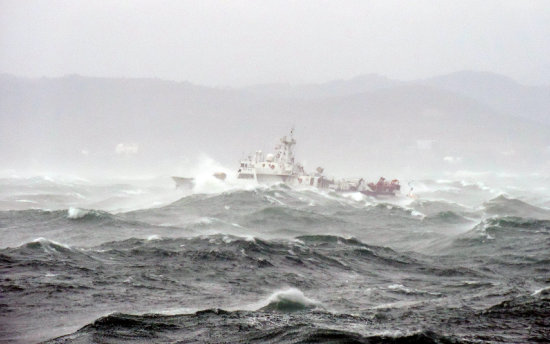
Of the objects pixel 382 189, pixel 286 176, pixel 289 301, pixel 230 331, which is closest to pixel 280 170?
pixel 286 176

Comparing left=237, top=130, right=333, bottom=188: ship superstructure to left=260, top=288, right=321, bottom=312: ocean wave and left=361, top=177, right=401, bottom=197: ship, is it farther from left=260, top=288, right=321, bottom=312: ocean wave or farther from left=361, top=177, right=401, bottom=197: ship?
left=260, top=288, right=321, bottom=312: ocean wave

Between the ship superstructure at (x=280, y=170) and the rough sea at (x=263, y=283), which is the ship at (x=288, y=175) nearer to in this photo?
the ship superstructure at (x=280, y=170)

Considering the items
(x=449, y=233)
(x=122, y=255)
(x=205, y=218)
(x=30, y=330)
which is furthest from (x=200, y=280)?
(x=449, y=233)

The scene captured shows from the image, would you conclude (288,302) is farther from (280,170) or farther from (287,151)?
(287,151)

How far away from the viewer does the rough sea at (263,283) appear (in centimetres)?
1154

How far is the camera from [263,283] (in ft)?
58.3

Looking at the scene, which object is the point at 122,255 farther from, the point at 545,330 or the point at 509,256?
the point at 509,256

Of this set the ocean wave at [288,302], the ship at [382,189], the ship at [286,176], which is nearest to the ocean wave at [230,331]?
the ocean wave at [288,302]

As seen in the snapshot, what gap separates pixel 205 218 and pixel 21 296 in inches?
950

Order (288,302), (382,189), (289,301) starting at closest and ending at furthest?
(288,302)
(289,301)
(382,189)

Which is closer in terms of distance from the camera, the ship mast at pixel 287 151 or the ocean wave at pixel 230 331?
the ocean wave at pixel 230 331

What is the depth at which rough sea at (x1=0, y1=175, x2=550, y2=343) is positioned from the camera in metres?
11.5

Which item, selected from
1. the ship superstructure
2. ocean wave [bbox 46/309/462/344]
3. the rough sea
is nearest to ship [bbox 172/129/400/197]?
the ship superstructure

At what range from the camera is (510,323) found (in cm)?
1245
